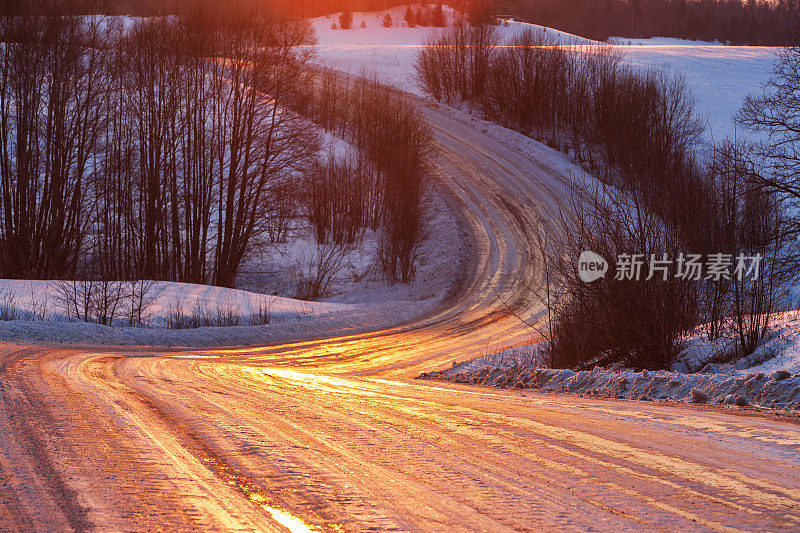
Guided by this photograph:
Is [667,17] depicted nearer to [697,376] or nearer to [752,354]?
[752,354]

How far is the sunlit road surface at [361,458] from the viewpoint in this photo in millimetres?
4152

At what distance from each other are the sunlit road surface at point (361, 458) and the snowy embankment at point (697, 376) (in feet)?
3.30

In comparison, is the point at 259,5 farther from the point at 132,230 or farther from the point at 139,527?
the point at 139,527

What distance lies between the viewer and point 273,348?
17.3 m

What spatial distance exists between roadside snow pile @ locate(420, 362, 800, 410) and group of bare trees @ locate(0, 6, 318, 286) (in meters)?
22.4

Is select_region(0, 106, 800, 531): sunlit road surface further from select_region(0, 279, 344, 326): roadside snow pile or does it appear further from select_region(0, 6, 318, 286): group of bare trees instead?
select_region(0, 6, 318, 286): group of bare trees

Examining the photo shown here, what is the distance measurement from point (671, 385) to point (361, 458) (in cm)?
569

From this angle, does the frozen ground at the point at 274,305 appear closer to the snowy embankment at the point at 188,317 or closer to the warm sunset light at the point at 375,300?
the snowy embankment at the point at 188,317

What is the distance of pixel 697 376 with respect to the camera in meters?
9.83

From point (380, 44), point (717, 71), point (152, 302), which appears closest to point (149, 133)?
point (152, 302)

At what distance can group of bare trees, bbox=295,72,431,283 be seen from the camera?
3378 cm

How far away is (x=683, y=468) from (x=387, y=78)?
66570mm

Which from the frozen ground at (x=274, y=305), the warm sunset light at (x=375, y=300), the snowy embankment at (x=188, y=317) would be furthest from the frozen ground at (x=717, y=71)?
the snowy embankment at (x=188, y=317)

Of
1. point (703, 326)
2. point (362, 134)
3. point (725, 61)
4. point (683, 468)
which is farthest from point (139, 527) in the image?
point (725, 61)
